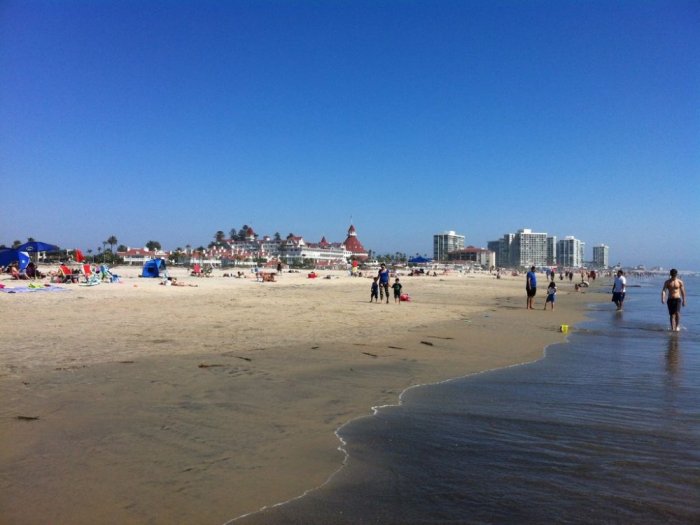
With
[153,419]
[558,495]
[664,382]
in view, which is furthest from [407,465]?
[664,382]

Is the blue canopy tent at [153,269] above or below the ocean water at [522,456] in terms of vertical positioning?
above

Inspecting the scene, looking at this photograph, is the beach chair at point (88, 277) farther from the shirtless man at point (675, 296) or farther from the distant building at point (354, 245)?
the distant building at point (354, 245)

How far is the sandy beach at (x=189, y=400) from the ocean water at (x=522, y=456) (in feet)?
1.25

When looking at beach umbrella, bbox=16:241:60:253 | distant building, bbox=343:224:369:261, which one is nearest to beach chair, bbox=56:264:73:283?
beach umbrella, bbox=16:241:60:253

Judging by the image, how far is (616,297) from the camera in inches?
830

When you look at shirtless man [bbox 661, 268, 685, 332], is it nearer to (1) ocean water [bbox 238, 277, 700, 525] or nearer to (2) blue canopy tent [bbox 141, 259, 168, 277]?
(1) ocean water [bbox 238, 277, 700, 525]

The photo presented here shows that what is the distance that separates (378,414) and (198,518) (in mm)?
2639

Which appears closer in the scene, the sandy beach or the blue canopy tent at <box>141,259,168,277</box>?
the sandy beach

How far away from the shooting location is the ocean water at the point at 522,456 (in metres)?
3.20

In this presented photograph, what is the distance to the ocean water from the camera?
3.20 m

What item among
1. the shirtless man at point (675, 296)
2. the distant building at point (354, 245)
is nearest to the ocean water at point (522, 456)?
the shirtless man at point (675, 296)

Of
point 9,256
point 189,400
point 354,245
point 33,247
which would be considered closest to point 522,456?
point 189,400

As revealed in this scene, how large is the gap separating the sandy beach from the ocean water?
1.25ft

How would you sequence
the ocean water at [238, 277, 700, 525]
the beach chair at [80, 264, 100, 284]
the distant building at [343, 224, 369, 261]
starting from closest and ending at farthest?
the ocean water at [238, 277, 700, 525] < the beach chair at [80, 264, 100, 284] < the distant building at [343, 224, 369, 261]
